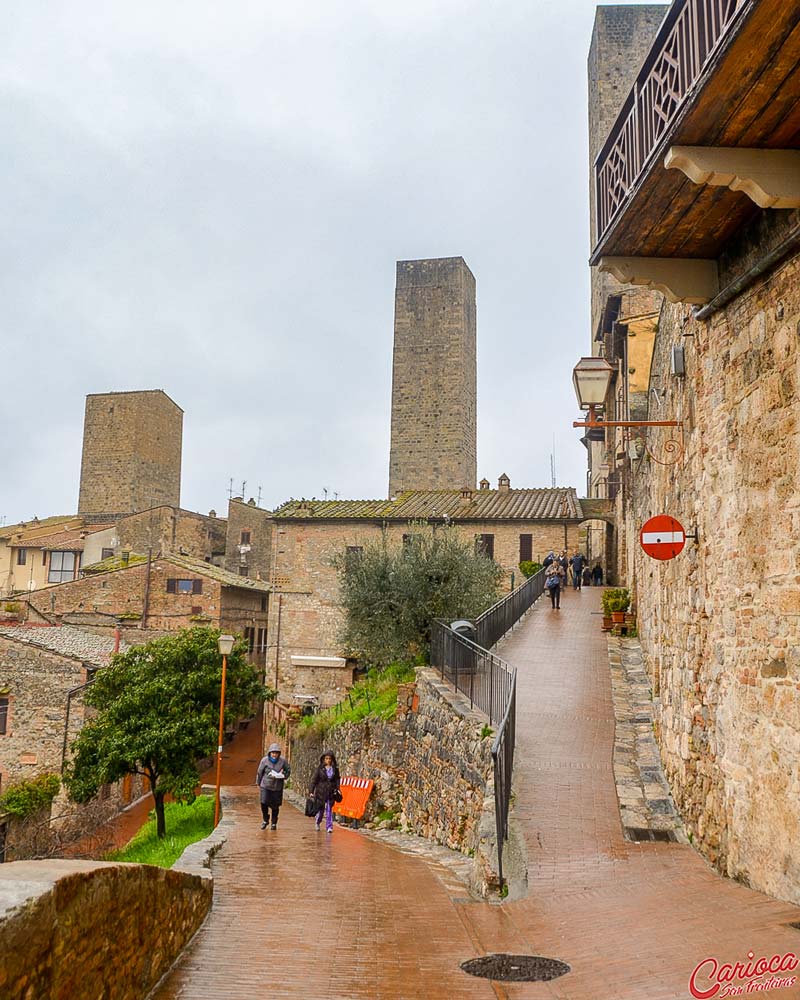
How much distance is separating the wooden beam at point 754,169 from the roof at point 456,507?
26227 mm

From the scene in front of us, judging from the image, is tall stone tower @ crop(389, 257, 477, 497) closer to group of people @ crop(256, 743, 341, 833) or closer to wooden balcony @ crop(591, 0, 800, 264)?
group of people @ crop(256, 743, 341, 833)

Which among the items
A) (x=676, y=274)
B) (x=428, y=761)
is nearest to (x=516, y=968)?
(x=676, y=274)

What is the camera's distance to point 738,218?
23.8ft

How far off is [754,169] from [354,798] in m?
12.6

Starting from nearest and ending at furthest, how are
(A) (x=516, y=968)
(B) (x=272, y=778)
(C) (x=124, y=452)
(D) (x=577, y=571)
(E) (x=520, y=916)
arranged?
(A) (x=516, y=968), (E) (x=520, y=916), (B) (x=272, y=778), (D) (x=577, y=571), (C) (x=124, y=452)

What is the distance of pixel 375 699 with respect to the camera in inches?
723

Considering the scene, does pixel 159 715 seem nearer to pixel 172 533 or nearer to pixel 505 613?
pixel 505 613

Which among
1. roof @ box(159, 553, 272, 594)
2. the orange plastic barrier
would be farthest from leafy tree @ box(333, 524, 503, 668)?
roof @ box(159, 553, 272, 594)

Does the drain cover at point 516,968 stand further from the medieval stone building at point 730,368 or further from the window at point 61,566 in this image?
the window at point 61,566

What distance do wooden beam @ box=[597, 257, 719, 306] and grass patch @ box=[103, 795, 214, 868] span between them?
12664 mm

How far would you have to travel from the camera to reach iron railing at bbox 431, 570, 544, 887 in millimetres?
8578

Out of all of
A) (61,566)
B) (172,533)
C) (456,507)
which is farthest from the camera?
(172,533)

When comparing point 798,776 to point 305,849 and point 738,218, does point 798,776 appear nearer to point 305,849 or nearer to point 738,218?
point 738,218

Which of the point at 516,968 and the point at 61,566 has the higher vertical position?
the point at 61,566
